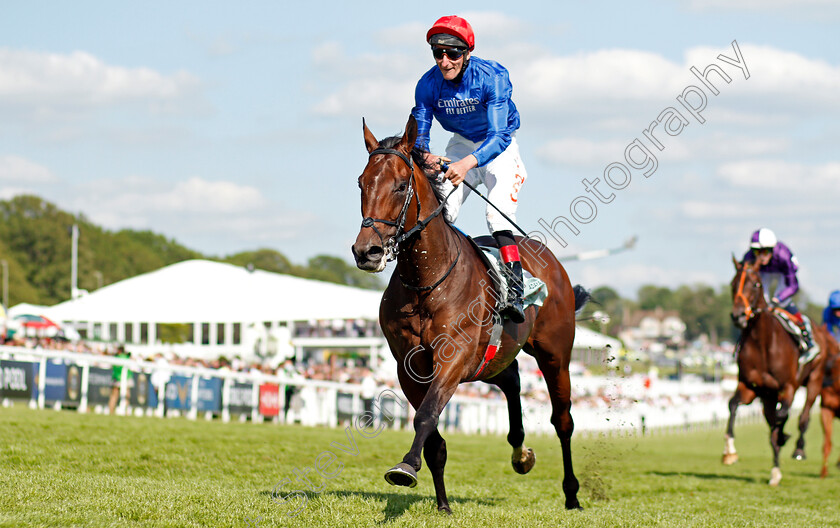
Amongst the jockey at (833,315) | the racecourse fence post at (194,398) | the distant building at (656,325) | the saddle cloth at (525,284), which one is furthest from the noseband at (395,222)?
the distant building at (656,325)

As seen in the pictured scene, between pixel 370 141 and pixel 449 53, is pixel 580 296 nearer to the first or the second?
pixel 449 53

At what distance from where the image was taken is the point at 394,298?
5.86 metres

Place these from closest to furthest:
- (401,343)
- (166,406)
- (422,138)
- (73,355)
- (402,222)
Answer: (402,222) < (401,343) < (422,138) < (73,355) < (166,406)

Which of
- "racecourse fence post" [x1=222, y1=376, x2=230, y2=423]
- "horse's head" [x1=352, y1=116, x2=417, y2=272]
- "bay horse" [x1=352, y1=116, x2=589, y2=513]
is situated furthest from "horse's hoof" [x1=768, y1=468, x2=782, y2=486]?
"racecourse fence post" [x1=222, y1=376, x2=230, y2=423]

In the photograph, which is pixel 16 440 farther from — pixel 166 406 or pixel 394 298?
pixel 166 406

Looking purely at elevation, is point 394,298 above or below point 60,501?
above

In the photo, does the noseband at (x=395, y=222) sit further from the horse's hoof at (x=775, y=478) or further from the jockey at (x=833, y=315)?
the jockey at (x=833, y=315)

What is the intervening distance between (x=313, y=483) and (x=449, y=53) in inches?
159

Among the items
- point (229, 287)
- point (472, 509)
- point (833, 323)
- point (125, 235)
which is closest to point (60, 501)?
point (472, 509)

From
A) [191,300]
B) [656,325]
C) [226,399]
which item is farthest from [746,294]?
[656,325]

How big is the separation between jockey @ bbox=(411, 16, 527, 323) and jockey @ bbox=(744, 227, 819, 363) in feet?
21.6

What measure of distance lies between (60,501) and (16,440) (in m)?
3.91

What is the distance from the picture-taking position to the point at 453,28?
618 cm

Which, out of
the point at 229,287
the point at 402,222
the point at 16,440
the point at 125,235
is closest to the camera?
the point at 402,222
